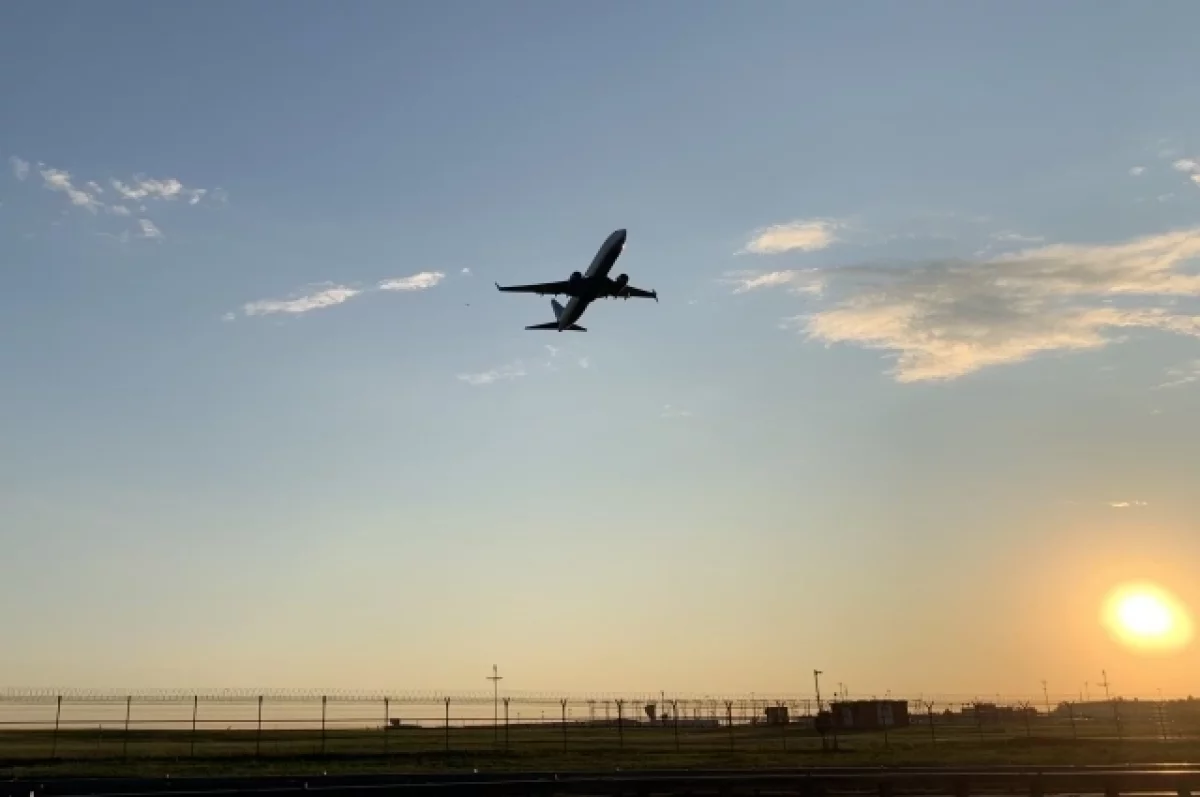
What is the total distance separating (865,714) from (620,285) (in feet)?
224

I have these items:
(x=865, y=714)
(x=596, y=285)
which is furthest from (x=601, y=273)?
(x=865, y=714)

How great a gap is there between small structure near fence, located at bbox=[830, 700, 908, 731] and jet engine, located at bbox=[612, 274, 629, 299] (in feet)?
201

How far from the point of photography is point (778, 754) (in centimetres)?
5094

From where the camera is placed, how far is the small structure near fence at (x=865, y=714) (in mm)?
108312

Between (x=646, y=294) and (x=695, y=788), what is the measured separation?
156 feet

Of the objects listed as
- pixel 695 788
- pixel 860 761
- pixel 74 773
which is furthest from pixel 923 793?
pixel 74 773

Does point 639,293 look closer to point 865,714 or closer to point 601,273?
point 601,273

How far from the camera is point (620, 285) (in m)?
60.8

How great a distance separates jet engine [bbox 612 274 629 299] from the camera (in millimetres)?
60156

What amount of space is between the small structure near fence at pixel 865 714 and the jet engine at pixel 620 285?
61.3m

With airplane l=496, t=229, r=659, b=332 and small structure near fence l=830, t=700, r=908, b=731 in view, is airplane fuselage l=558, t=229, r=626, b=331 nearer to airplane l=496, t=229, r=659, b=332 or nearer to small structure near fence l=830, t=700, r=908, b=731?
airplane l=496, t=229, r=659, b=332

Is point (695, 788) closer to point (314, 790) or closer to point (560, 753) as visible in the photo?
point (314, 790)

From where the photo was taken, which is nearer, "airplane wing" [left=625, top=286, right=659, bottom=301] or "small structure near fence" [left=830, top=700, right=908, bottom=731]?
"airplane wing" [left=625, top=286, right=659, bottom=301]

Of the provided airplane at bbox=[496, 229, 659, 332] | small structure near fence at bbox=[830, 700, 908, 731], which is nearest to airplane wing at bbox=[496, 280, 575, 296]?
airplane at bbox=[496, 229, 659, 332]
